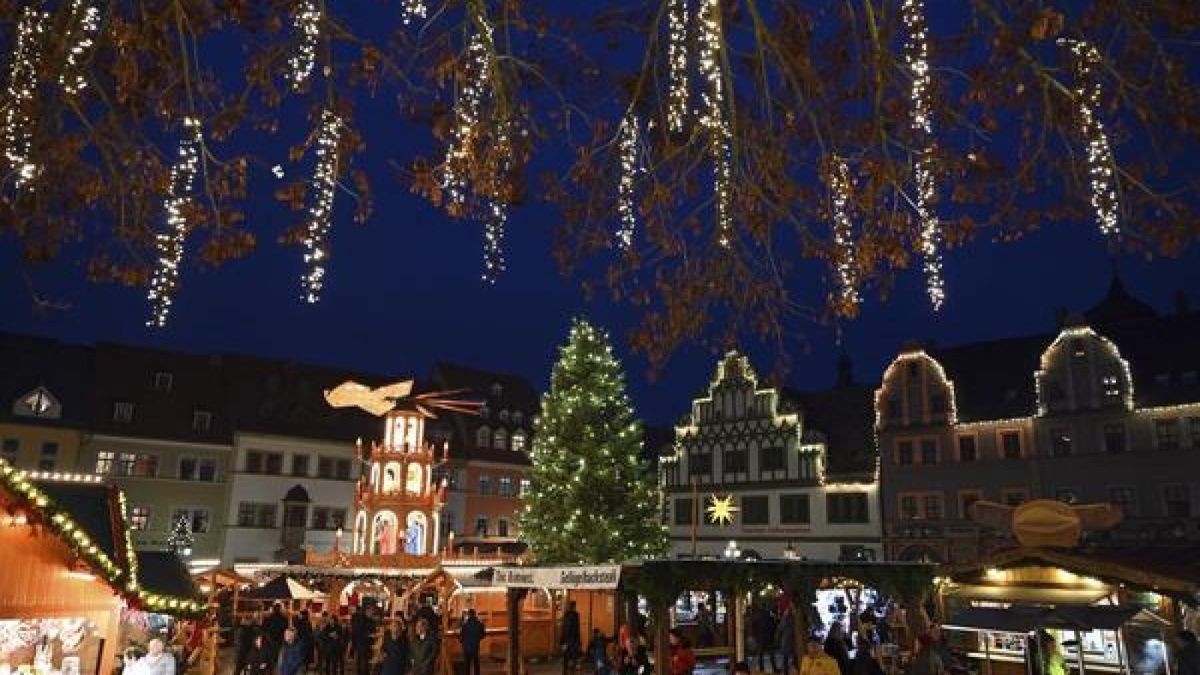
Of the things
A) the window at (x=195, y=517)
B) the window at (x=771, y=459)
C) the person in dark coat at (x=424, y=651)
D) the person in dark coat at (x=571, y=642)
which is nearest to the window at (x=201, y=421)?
the window at (x=195, y=517)

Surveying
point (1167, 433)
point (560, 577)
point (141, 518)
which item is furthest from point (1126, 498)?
point (141, 518)

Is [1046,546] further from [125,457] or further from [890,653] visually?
[125,457]

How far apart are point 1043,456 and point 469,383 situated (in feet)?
100

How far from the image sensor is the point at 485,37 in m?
5.77

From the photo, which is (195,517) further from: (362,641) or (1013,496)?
(1013,496)

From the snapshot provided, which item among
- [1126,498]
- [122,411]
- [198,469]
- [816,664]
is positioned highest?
[122,411]

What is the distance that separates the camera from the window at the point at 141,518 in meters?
38.5

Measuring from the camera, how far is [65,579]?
10133mm

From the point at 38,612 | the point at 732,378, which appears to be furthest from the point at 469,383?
the point at 38,612

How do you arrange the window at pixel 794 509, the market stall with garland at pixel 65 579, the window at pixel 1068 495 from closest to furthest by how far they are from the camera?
the market stall with garland at pixel 65 579 → the window at pixel 1068 495 → the window at pixel 794 509

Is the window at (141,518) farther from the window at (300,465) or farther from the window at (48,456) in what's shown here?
the window at (300,465)

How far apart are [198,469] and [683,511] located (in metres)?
23.0

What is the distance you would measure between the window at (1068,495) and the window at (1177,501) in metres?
2.82

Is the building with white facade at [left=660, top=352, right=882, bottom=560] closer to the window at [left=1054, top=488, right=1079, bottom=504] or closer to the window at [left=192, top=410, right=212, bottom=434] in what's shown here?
the window at [left=1054, top=488, right=1079, bottom=504]
